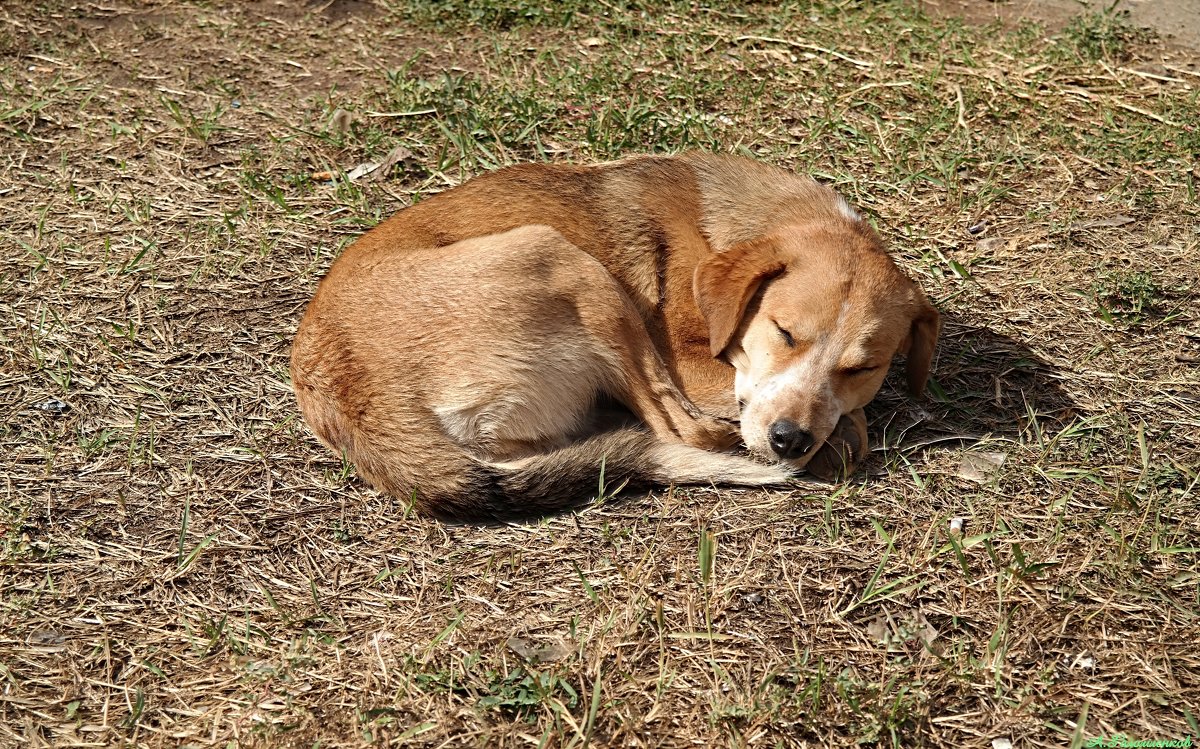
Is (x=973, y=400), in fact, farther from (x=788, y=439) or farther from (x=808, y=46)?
(x=808, y=46)

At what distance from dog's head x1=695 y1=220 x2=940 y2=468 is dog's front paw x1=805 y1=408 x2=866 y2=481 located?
0.30 ft

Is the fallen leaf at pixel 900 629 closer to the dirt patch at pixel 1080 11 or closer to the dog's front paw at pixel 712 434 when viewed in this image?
the dog's front paw at pixel 712 434

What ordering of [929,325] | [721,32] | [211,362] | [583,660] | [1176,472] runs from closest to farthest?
1. [583,660]
2. [1176,472]
3. [929,325]
4. [211,362]
5. [721,32]

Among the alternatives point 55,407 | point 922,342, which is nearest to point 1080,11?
point 922,342

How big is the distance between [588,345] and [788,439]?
0.86 meters

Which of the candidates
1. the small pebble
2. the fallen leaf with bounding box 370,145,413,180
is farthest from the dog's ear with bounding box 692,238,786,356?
the small pebble

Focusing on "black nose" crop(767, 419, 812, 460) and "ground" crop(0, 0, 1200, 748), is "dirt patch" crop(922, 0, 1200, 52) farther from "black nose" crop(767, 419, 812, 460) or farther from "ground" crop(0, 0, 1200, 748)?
"black nose" crop(767, 419, 812, 460)

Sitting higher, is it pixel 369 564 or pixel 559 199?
pixel 559 199

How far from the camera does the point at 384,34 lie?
6.97 m

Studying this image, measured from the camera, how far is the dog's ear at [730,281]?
4070mm

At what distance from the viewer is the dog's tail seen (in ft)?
12.1

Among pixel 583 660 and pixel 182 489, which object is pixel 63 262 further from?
pixel 583 660

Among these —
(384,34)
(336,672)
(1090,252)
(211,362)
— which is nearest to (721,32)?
(384,34)

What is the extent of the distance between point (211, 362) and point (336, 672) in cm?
193
